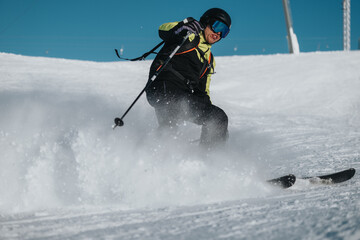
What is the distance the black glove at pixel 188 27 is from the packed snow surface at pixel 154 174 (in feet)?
3.40

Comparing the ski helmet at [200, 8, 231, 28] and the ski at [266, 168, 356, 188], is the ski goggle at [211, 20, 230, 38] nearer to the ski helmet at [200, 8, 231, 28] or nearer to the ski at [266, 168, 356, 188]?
the ski helmet at [200, 8, 231, 28]

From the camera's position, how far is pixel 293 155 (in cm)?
473

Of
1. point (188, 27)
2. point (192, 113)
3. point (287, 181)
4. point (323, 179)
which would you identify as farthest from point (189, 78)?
point (323, 179)

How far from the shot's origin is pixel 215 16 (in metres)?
3.73

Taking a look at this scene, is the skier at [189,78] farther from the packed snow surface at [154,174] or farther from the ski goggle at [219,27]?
the packed snow surface at [154,174]

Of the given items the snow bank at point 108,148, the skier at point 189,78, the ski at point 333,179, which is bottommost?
the snow bank at point 108,148

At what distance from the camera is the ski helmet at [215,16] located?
12.2ft

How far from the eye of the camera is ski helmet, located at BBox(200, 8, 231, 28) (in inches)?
147

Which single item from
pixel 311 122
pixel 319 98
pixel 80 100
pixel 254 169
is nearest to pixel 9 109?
pixel 80 100

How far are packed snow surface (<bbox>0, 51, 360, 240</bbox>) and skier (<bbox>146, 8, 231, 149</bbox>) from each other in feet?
0.83

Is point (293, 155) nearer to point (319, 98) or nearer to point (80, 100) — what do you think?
point (80, 100)

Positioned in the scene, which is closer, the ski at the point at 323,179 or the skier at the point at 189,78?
the ski at the point at 323,179

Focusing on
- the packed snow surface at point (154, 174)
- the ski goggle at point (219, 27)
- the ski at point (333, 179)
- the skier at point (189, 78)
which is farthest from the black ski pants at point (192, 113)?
the ski at point (333, 179)

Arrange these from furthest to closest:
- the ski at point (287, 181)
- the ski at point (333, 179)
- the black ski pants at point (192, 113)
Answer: the black ski pants at point (192, 113), the ski at point (333, 179), the ski at point (287, 181)
